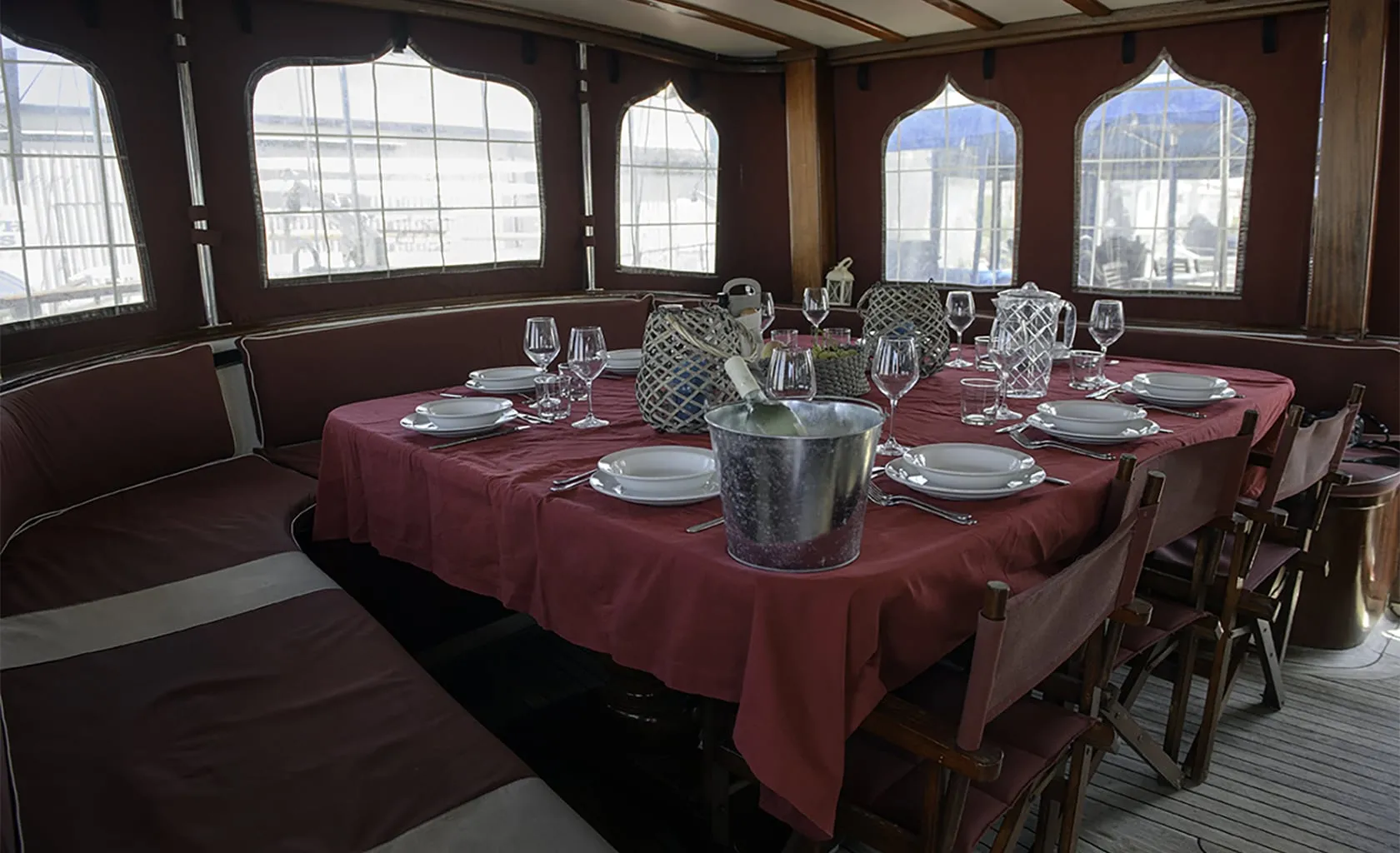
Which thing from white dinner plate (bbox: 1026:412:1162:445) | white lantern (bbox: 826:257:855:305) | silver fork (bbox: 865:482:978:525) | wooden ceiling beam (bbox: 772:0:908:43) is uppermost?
wooden ceiling beam (bbox: 772:0:908:43)

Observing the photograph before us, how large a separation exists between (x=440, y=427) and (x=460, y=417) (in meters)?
0.07

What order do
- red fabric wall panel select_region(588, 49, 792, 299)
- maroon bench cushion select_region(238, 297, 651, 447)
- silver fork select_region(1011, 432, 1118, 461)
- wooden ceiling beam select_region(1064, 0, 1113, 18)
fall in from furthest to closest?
1. red fabric wall panel select_region(588, 49, 792, 299)
2. wooden ceiling beam select_region(1064, 0, 1113, 18)
3. maroon bench cushion select_region(238, 297, 651, 447)
4. silver fork select_region(1011, 432, 1118, 461)

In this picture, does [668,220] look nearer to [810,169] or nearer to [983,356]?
[810,169]

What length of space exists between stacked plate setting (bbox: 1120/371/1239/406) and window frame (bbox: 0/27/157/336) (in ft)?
10.8

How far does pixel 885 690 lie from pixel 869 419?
39cm

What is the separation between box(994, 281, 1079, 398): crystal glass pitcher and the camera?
2.45 meters

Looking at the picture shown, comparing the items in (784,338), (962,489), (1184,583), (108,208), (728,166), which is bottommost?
(1184,583)

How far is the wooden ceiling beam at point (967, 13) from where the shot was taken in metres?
3.92

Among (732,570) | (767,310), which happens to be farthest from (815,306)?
(732,570)

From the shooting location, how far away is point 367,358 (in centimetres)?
352

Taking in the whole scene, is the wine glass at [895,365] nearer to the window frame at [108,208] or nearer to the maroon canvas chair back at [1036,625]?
the maroon canvas chair back at [1036,625]

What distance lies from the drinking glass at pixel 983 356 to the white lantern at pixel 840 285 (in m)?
1.51

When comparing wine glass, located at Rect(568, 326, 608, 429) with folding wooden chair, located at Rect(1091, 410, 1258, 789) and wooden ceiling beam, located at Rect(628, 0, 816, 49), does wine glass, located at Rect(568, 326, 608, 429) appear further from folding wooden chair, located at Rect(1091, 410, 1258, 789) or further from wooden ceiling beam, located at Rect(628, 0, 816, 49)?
wooden ceiling beam, located at Rect(628, 0, 816, 49)

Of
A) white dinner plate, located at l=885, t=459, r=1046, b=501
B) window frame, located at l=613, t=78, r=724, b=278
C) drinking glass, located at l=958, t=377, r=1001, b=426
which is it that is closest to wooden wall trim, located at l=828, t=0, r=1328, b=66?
window frame, located at l=613, t=78, r=724, b=278
